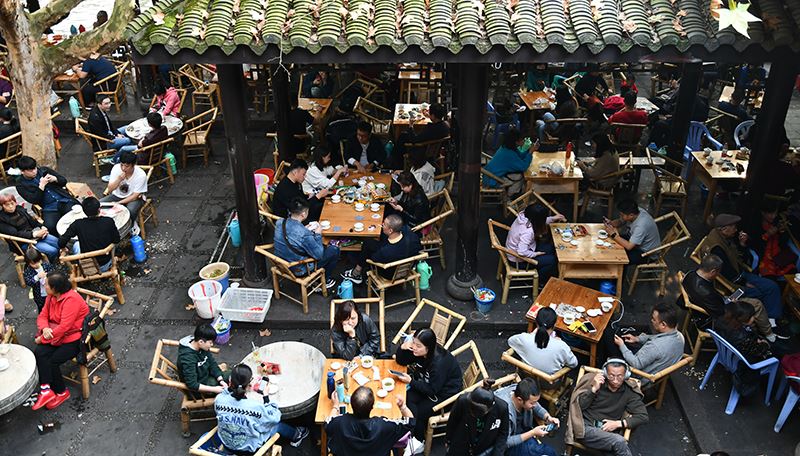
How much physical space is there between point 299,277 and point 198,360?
2339mm

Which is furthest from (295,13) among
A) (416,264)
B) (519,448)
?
(519,448)

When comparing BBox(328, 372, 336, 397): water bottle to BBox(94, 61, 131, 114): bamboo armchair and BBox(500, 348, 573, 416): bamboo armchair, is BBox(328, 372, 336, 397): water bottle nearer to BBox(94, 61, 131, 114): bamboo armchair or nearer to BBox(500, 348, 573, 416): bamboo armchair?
BBox(500, 348, 573, 416): bamboo armchair

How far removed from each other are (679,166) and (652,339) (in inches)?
202

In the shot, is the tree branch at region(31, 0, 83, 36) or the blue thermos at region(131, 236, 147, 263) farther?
the tree branch at region(31, 0, 83, 36)

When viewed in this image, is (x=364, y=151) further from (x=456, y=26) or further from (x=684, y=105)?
(x=684, y=105)

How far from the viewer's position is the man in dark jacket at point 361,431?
584 cm

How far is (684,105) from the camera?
1224cm

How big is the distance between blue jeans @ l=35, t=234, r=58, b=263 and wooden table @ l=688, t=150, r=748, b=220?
420 inches

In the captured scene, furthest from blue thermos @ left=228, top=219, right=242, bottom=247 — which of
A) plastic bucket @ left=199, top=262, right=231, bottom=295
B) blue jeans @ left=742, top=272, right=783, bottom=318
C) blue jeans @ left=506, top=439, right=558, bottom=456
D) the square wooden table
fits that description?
blue jeans @ left=742, top=272, right=783, bottom=318

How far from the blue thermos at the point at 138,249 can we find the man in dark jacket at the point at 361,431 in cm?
575

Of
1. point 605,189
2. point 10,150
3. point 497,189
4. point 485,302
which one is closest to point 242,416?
point 485,302

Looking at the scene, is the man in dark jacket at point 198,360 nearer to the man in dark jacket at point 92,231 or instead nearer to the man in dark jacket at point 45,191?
the man in dark jacket at point 92,231

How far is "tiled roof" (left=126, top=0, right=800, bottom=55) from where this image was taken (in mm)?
6848

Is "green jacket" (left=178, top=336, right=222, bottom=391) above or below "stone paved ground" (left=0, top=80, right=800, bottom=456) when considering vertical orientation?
above
